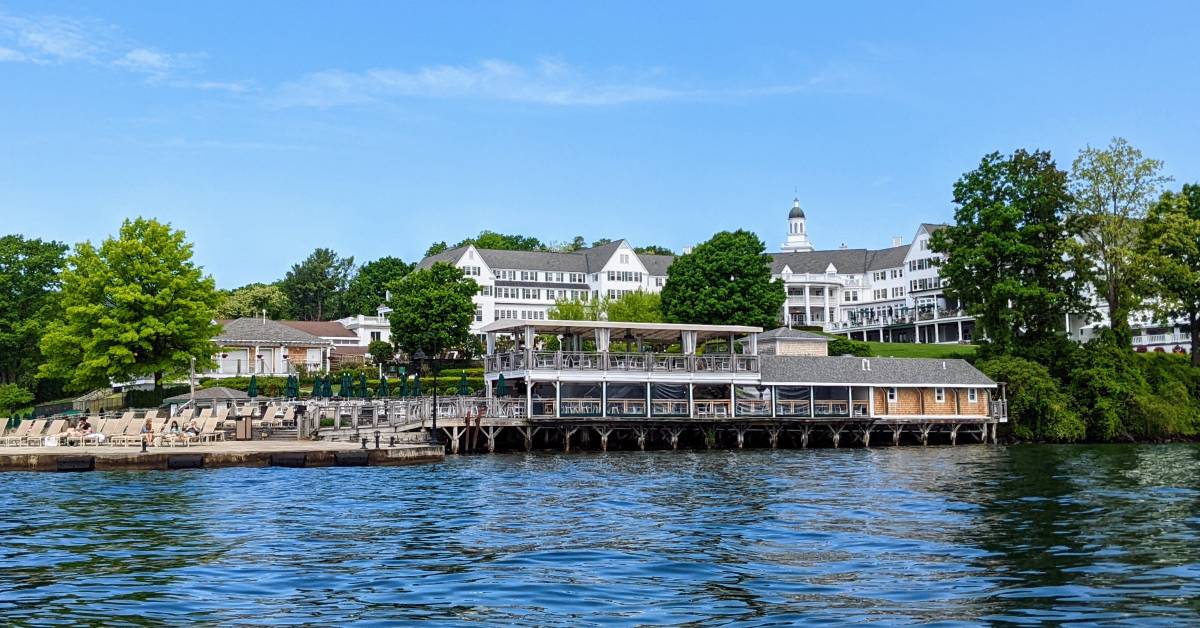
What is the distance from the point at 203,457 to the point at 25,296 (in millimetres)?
45239

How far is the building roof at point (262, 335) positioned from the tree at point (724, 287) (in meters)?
27.8

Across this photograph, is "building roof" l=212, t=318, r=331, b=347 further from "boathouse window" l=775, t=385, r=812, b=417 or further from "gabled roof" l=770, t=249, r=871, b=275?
"gabled roof" l=770, t=249, r=871, b=275

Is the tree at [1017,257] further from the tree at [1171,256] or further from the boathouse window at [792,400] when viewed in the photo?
the boathouse window at [792,400]

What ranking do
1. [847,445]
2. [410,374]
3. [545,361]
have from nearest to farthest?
[545,361] → [847,445] → [410,374]

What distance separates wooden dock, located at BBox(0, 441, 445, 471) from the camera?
38.6 m

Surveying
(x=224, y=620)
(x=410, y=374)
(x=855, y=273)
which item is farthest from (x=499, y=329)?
(x=855, y=273)

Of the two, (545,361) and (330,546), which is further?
(545,361)

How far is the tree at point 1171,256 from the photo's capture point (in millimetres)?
66375

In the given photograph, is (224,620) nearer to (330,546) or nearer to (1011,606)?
(330,546)

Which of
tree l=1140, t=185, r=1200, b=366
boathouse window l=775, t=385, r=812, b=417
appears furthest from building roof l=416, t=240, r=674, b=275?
boathouse window l=775, t=385, r=812, b=417

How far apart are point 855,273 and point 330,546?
115m

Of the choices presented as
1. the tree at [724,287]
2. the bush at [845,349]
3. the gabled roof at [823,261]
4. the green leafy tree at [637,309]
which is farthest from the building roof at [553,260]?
the bush at [845,349]

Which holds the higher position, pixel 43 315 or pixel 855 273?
pixel 855 273

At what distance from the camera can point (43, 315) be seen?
249 feet
